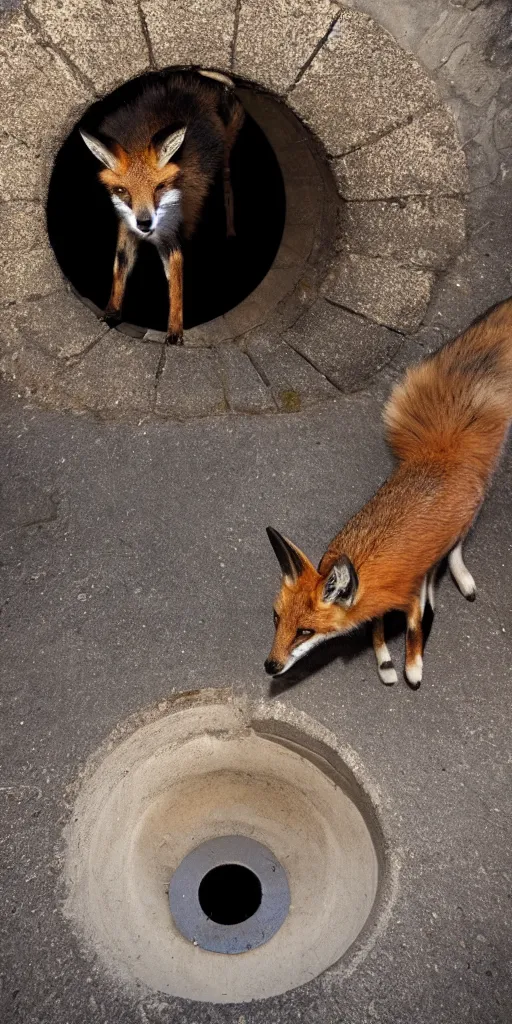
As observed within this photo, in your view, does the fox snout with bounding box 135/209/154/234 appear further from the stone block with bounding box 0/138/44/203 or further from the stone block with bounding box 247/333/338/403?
the stone block with bounding box 247/333/338/403

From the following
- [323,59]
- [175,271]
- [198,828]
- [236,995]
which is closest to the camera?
[236,995]

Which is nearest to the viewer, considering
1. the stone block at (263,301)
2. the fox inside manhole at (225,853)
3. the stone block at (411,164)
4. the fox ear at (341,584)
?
the fox ear at (341,584)

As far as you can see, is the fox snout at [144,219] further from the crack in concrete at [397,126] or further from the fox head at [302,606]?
the fox head at [302,606]

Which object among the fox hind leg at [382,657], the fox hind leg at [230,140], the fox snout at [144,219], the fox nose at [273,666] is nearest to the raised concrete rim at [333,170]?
the fox snout at [144,219]

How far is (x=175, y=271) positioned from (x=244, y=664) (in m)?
2.57

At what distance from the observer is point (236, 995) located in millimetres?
3172

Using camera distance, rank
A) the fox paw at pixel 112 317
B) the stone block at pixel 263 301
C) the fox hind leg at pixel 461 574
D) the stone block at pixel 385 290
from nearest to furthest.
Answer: the fox hind leg at pixel 461 574
the stone block at pixel 385 290
the fox paw at pixel 112 317
the stone block at pixel 263 301

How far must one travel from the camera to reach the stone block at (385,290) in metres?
4.62

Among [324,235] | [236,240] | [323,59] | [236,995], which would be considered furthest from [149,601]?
[236,240]

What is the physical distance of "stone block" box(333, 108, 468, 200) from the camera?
4.39m

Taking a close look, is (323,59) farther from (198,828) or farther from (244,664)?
(198,828)

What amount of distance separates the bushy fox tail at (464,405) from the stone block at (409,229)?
2.42ft

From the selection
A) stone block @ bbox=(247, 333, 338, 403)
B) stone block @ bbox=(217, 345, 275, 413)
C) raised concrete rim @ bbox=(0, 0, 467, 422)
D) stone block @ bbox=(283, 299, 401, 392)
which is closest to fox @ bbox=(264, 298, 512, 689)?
stone block @ bbox=(283, 299, 401, 392)

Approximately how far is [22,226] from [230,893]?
12.1ft
